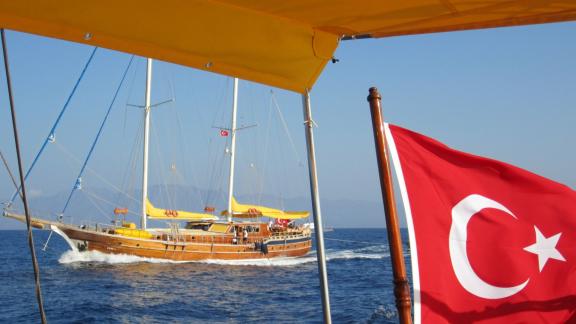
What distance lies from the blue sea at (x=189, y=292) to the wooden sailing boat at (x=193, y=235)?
0.75 meters

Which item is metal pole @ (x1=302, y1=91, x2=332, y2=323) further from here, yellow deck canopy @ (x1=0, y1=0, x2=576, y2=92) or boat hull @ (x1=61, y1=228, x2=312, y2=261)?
boat hull @ (x1=61, y1=228, x2=312, y2=261)

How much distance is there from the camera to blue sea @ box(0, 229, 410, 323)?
16.4 m

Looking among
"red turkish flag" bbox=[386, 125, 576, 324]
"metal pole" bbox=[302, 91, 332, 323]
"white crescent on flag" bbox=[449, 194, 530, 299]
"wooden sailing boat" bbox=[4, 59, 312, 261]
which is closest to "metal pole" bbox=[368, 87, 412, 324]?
"red turkish flag" bbox=[386, 125, 576, 324]

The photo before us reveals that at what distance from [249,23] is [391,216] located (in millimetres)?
1062

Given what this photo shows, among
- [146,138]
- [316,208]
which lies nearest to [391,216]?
[316,208]

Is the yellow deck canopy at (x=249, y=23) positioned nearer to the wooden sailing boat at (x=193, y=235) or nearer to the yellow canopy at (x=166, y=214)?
the wooden sailing boat at (x=193, y=235)

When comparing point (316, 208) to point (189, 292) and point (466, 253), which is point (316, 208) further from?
point (189, 292)

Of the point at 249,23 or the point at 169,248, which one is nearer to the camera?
the point at 249,23

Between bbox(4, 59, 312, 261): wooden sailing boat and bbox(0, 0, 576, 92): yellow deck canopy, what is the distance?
3078cm

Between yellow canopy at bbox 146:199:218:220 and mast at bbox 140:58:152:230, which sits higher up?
mast at bbox 140:58:152:230

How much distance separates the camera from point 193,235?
35000 millimetres

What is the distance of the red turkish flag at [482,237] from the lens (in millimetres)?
2375

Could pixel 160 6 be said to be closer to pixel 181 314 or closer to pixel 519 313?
pixel 519 313

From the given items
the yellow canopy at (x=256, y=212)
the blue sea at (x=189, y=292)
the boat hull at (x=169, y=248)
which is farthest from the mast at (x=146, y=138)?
the yellow canopy at (x=256, y=212)
